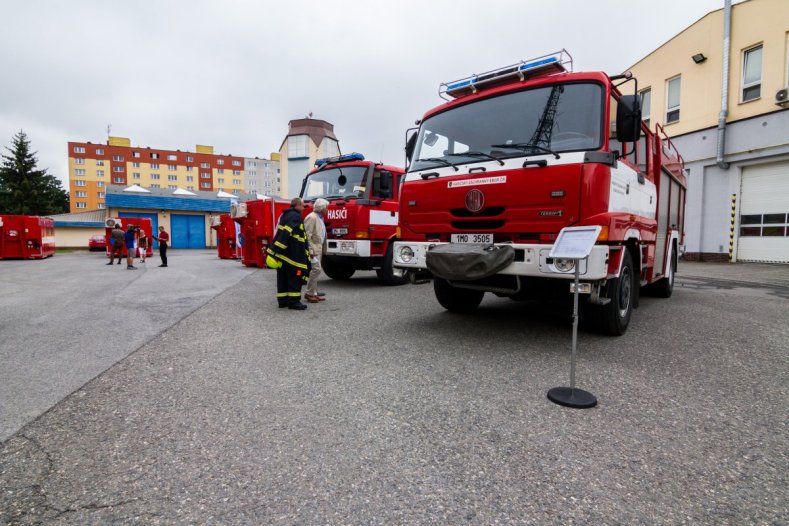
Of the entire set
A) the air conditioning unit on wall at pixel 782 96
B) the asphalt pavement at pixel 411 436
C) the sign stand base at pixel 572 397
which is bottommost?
the asphalt pavement at pixel 411 436

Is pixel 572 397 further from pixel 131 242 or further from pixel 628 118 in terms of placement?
pixel 131 242

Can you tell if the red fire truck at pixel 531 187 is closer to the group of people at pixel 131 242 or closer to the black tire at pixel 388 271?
the black tire at pixel 388 271

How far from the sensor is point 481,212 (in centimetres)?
426

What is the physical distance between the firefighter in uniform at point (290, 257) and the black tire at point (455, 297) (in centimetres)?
208

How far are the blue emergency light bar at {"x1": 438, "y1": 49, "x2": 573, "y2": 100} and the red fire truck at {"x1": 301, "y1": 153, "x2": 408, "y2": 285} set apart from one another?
3.44 meters

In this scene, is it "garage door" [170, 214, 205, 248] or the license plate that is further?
"garage door" [170, 214, 205, 248]

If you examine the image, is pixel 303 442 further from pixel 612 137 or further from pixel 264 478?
pixel 612 137

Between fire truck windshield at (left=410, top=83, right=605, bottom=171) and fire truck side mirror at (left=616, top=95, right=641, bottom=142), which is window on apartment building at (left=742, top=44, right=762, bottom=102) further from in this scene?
fire truck windshield at (left=410, top=83, right=605, bottom=171)

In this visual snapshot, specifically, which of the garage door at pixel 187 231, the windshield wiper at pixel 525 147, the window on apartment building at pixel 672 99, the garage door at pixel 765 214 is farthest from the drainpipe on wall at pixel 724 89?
the garage door at pixel 187 231

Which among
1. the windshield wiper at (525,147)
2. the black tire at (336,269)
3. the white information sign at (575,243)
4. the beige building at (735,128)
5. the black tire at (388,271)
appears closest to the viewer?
the white information sign at (575,243)

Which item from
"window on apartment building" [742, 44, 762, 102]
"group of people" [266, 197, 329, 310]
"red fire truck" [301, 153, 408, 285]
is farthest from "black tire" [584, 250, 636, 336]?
"window on apartment building" [742, 44, 762, 102]

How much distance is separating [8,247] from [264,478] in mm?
23489

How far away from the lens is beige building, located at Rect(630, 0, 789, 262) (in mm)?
13461

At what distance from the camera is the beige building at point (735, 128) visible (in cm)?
1346
